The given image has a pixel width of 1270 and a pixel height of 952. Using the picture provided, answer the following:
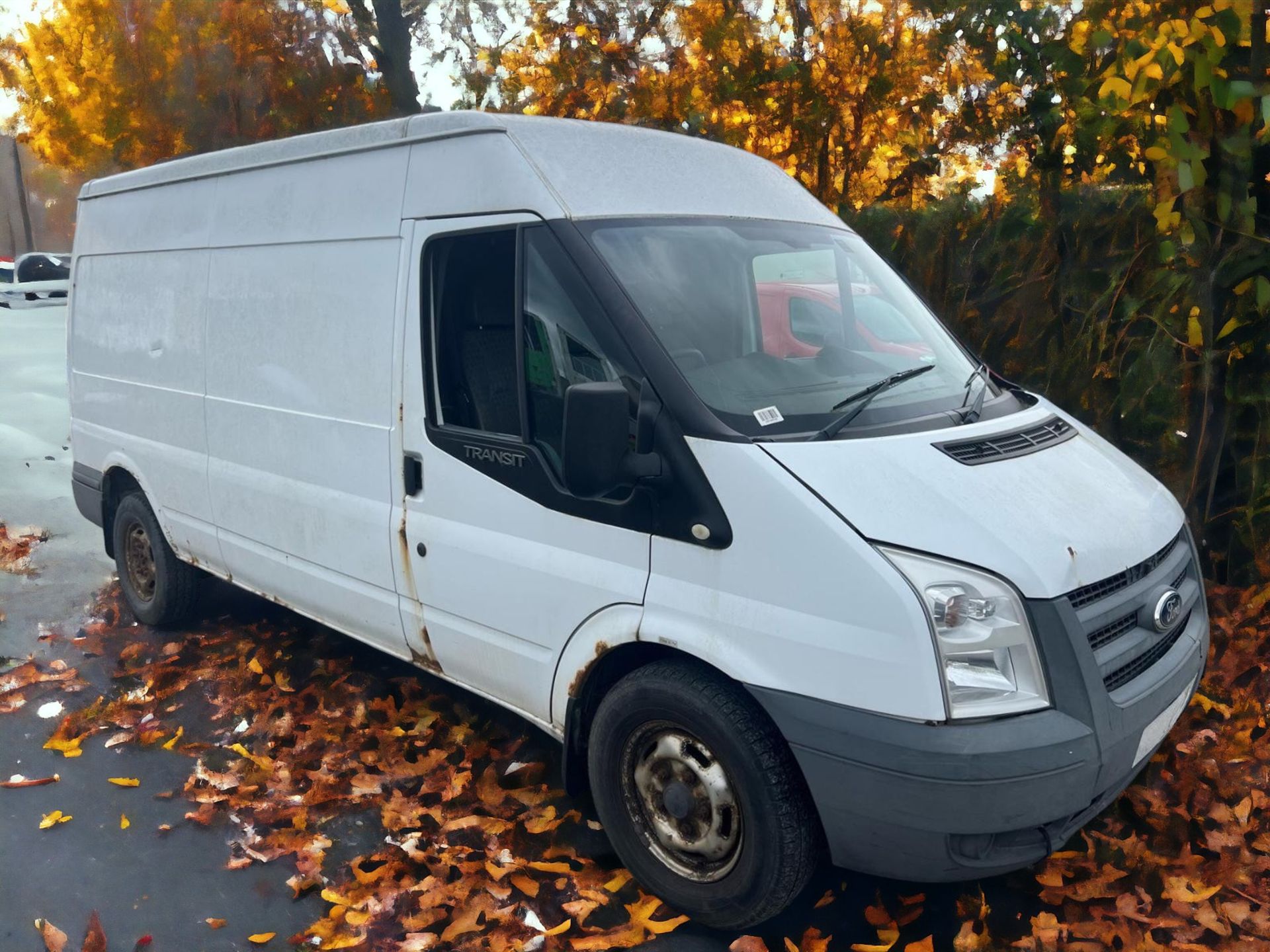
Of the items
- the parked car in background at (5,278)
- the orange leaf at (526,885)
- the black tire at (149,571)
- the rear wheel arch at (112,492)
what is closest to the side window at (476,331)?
the orange leaf at (526,885)

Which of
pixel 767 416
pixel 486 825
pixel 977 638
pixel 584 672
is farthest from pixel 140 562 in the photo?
pixel 977 638

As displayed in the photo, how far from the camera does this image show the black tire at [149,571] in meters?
6.06

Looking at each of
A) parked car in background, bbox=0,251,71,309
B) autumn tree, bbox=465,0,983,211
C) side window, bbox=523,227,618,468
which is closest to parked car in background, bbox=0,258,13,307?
parked car in background, bbox=0,251,71,309

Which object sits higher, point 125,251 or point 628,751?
point 125,251

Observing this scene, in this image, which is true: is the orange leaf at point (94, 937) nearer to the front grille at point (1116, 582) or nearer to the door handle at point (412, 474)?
the door handle at point (412, 474)

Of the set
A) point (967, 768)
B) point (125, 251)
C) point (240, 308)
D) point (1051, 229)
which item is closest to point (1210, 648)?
point (1051, 229)

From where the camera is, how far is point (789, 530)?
2.99m

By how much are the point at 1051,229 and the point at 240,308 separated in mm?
4986

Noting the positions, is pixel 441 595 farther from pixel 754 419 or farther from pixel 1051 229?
pixel 1051 229

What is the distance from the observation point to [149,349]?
19.0 ft

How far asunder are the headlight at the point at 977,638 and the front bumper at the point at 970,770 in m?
0.04

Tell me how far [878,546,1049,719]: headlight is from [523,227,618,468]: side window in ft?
3.84

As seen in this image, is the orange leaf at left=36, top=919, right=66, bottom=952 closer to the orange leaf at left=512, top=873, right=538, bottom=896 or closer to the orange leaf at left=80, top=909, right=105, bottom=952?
the orange leaf at left=80, top=909, right=105, bottom=952

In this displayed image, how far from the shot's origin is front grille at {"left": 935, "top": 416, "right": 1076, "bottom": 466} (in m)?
3.24
